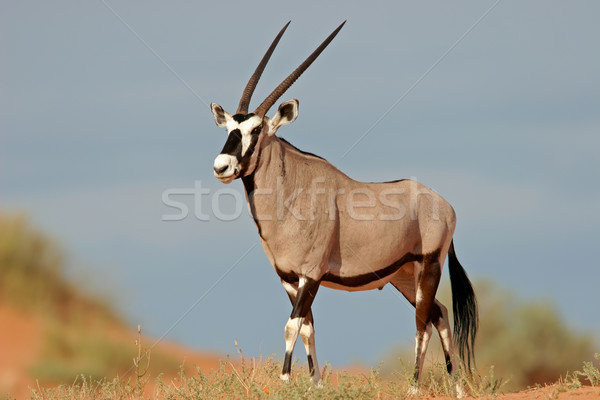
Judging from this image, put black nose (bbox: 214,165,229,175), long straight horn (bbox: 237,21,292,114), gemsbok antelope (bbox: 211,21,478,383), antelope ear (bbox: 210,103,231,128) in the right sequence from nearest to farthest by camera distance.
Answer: black nose (bbox: 214,165,229,175), gemsbok antelope (bbox: 211,21,478,383), long straight horn (bbox: 237,21,292,114), antelope ear (bbox: 210,103,231,128)

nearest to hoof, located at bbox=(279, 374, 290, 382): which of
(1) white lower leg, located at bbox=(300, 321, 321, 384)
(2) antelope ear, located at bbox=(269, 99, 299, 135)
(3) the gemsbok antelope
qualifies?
(3) the gemsbok antelope

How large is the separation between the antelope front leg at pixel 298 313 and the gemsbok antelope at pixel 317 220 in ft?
0.04

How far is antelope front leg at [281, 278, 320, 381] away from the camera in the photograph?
310 inches

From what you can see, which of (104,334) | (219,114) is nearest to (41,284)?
(104,334)

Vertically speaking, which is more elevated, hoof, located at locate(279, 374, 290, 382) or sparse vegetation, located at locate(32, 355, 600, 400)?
hoof, located at locate(279, 374, 290, 382)

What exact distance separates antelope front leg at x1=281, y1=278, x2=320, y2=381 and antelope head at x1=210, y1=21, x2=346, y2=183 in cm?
141

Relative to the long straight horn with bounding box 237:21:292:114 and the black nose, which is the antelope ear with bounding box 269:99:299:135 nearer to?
the long straight horn with bounding box 237:21:292:114

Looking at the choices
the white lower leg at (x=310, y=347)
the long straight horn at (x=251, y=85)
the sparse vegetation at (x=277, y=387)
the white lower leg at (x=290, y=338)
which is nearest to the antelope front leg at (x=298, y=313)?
the white lower leg at (x=290, y=338)

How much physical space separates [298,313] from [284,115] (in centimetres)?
221

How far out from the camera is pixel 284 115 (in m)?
8.34

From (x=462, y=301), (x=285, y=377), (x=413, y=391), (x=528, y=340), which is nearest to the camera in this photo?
(x=285, y=377)

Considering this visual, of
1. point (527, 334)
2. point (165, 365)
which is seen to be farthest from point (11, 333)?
point (527, 334)

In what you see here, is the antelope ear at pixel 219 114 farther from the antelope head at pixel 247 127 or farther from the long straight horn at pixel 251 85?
the long straight horn at pixel 251 85

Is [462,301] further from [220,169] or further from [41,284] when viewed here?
[41,284]
